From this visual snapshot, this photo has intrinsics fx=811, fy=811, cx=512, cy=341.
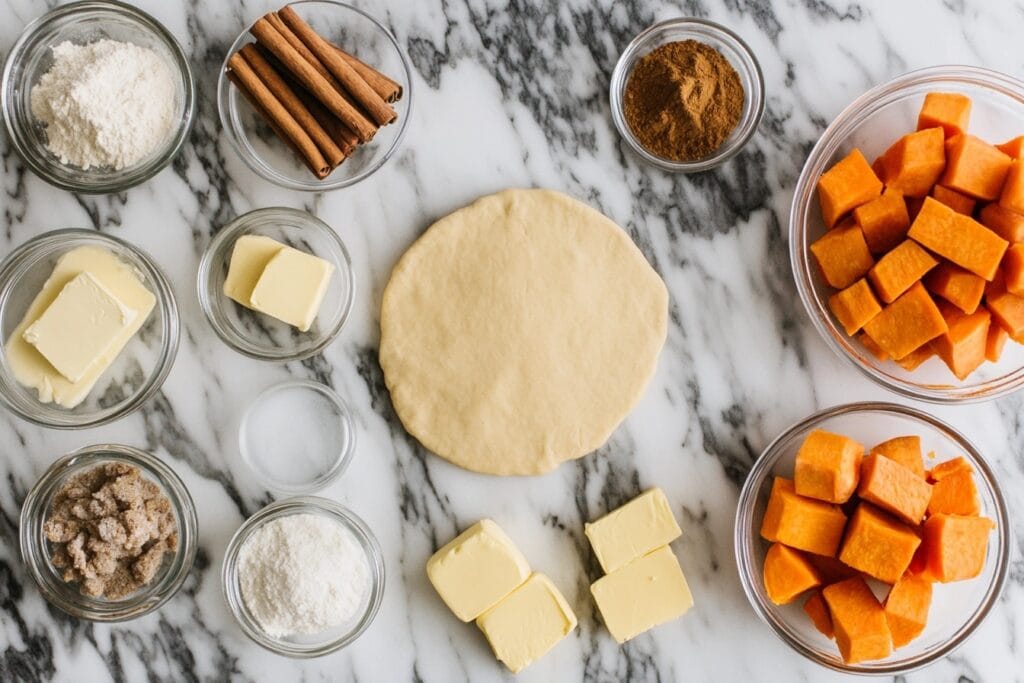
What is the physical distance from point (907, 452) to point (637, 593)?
58 cm

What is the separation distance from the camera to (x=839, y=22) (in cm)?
166

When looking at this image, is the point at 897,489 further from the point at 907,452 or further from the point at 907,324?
the point at 907,324

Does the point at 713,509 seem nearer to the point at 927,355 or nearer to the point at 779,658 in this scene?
the point at 779,658

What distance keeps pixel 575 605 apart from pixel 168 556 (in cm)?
81

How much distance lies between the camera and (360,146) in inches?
64.5

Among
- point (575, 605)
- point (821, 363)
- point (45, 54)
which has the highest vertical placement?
point (45, 54)

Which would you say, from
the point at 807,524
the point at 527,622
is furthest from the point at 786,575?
the point at 527,622

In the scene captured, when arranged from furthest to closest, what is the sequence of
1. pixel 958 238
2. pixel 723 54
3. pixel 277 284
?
pixel 723 54 → pixel 277 284 → pixel 958 238

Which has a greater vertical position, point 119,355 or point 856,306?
point 119,355

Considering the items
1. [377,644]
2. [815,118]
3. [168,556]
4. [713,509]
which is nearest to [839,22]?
[815,118]

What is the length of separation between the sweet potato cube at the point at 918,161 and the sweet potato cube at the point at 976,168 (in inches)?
1.1

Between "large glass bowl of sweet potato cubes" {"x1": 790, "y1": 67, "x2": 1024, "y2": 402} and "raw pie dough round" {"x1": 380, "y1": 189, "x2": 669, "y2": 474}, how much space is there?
35 cm

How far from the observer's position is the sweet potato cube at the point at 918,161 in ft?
4.87

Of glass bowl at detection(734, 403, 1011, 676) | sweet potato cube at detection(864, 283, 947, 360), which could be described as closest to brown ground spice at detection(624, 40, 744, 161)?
sweet potato cube at detection(864, 283, 947, 360)
